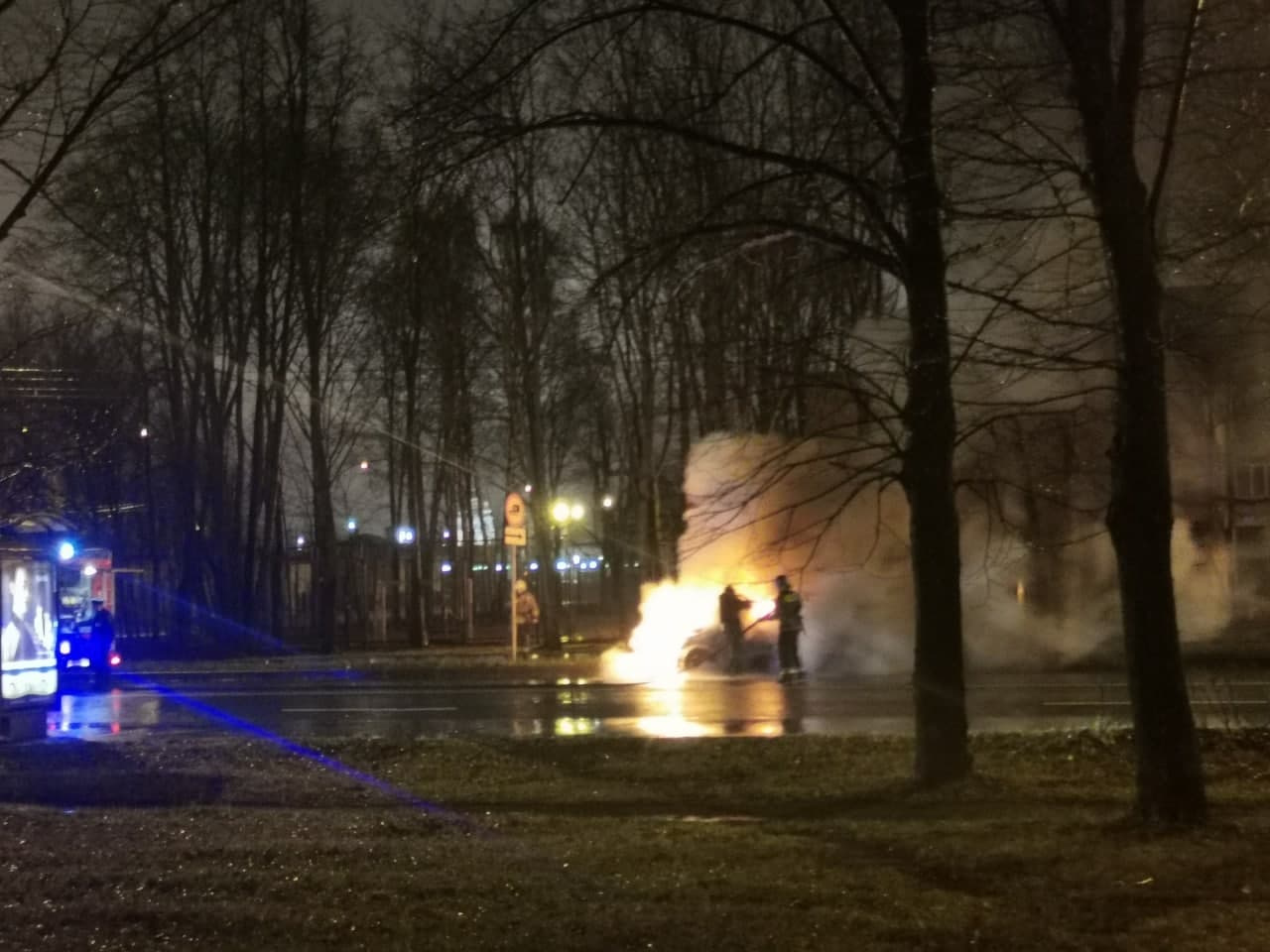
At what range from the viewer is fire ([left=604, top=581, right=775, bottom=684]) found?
24.5 meters

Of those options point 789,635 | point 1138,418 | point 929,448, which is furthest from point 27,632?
point 1138,418

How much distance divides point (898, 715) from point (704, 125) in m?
8.69

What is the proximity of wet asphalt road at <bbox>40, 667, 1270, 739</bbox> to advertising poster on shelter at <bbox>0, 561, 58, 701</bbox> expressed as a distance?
2134 millimetres

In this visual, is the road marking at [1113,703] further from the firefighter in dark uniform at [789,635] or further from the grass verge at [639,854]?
the firefighter in dark uniform at [789,635]

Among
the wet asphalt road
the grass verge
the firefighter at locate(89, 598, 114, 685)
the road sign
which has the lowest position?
the grass verge

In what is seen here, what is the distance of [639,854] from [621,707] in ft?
35.3

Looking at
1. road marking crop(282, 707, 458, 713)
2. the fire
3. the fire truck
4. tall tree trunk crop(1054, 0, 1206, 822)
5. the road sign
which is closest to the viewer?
tall tree trunk crop(1054, 0, 1206, 822)

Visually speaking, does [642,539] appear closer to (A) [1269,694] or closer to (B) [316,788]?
(A) [1269,694]

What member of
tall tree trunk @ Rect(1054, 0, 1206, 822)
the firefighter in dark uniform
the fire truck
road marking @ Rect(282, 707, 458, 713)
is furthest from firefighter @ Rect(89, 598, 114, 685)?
tall tree trunk @ Rect(1054, 0, 1206, 822)

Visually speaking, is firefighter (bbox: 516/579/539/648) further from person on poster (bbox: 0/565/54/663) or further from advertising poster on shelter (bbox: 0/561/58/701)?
person on poster (bbox: 0/565/54/663)

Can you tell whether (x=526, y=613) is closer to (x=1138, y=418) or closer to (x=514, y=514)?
(x=514, y=514)

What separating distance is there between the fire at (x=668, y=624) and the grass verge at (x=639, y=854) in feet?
37.8

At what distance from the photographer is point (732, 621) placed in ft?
75.6

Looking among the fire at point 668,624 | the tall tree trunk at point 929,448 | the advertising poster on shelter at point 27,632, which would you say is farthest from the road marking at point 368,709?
the tall tree trunk at point 929,448
